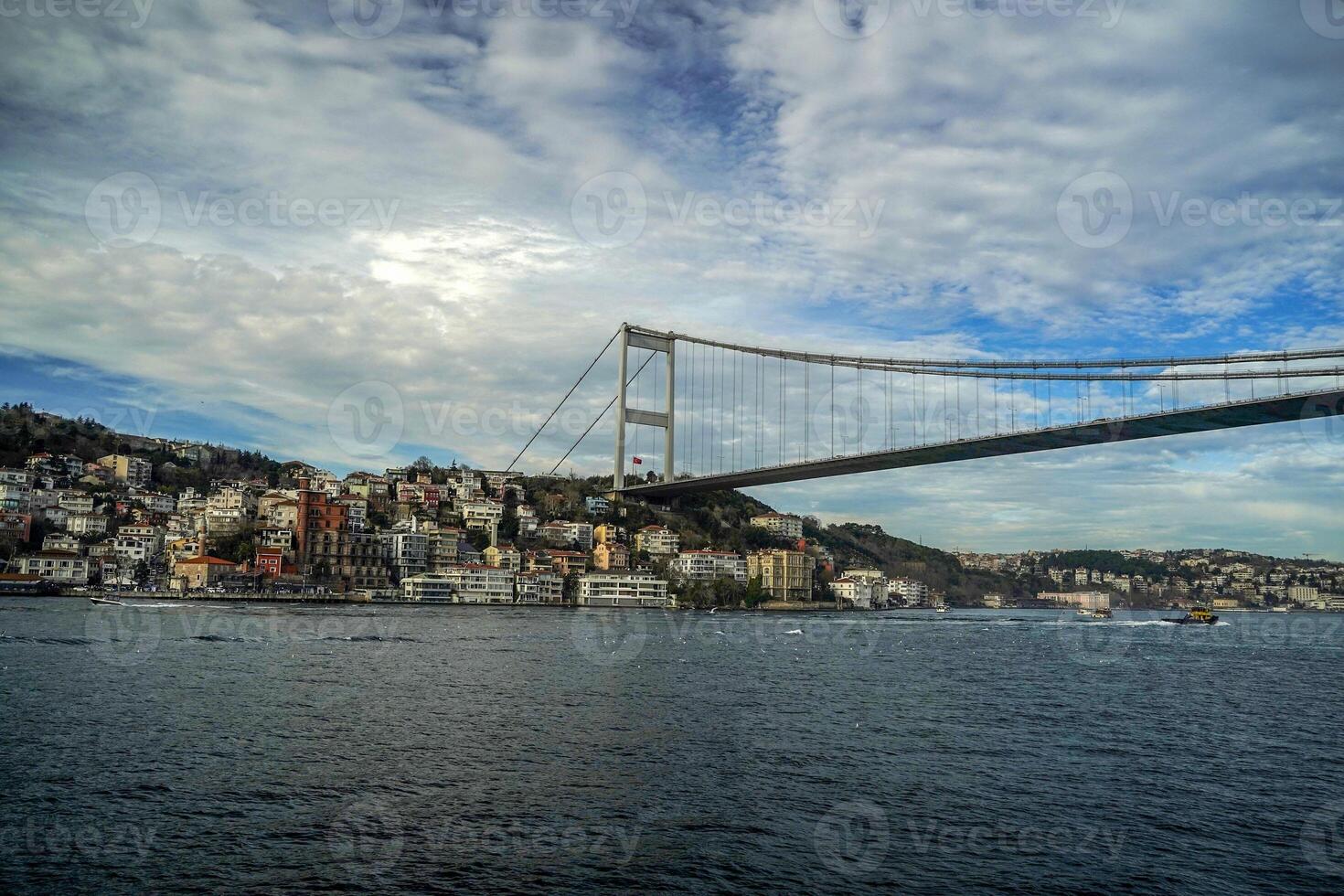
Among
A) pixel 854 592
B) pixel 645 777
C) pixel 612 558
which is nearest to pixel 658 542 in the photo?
pixel 612 558

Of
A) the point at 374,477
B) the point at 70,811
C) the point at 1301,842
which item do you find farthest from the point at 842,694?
the point at 374,477

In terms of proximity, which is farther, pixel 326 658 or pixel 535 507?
pixel 535 507

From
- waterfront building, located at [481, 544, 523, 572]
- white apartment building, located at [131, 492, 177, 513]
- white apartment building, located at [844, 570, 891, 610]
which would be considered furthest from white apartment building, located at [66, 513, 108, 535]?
white apartment building, located at [844, 570, 891, 610]

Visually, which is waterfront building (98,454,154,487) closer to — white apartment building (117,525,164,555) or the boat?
white apartment building (117,525,164,555)

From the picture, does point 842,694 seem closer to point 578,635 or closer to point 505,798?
point 505,798

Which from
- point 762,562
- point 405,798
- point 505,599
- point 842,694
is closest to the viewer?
point 405,798

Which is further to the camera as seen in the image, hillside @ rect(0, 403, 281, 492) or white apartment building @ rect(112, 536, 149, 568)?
hillside @ rect(0, 403, 281, 492)

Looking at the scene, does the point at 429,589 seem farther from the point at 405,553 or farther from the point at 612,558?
the point at 612,558
